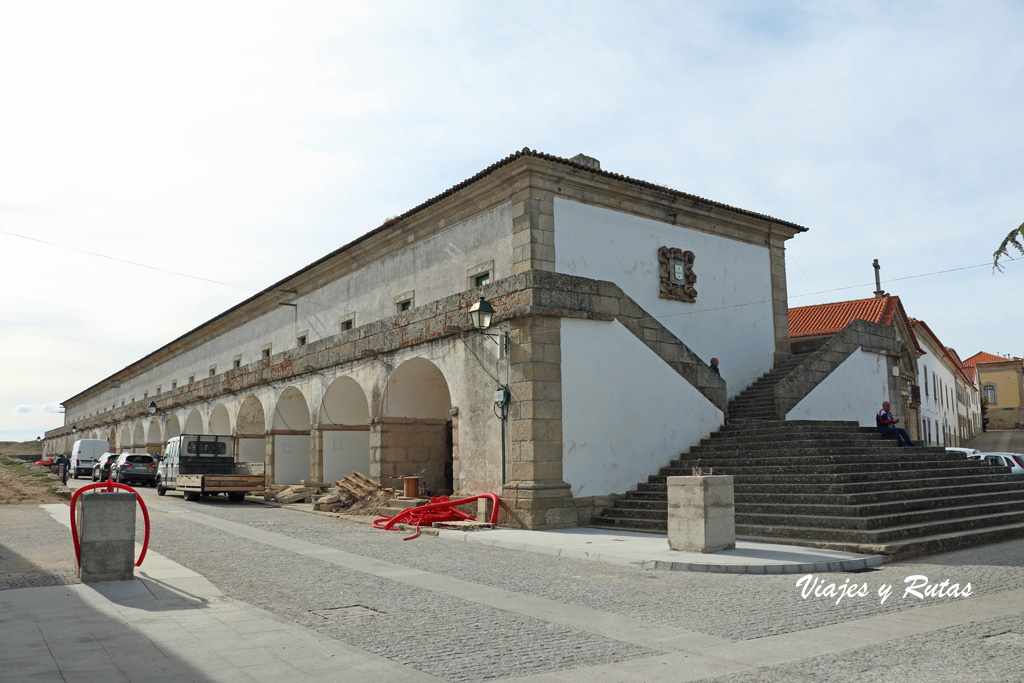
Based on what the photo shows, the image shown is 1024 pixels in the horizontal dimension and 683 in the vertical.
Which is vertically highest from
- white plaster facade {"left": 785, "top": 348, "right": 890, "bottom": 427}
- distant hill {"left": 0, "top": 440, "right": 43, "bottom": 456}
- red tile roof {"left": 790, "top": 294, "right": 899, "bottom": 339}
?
red tile roof {"left": 790, "top": 294, "right": 899, "bottom": 339}

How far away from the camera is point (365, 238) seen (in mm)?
23547

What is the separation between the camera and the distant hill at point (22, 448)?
85.9m

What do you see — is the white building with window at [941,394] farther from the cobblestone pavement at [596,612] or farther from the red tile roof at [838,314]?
the cobblestone pavement at [596,612]

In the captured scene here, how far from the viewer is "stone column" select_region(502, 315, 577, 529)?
14055 millimetres

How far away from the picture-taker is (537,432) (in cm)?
1418

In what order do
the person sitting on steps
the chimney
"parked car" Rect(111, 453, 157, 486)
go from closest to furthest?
the person sitting on steps, the chimney, "parked car" Rect(111, 453, 157, 486)

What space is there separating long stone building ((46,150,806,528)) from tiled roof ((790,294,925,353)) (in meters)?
13.1

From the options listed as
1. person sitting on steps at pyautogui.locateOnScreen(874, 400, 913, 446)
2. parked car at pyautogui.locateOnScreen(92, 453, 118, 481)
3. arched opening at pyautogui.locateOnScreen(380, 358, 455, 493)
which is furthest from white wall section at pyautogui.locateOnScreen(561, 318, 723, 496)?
parked car at pyautogui.locateOnScreen(92, 453, 118, 481)

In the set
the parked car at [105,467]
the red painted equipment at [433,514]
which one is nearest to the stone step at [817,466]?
the red painted equipment at [433,514]

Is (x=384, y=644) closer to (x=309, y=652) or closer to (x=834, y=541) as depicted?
(x=309, y=652)

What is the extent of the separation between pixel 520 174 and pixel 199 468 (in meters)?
14.7

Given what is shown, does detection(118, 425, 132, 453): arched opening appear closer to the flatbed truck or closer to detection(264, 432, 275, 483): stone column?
the flatbed truck

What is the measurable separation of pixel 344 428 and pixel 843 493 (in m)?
15.1

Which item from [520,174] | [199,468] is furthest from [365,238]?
[199,468]
